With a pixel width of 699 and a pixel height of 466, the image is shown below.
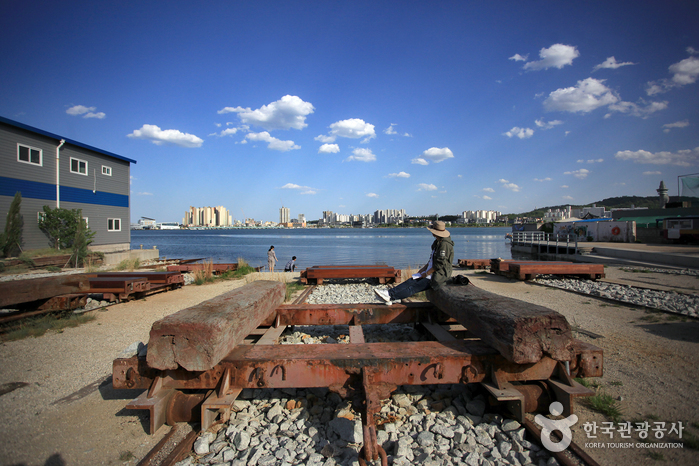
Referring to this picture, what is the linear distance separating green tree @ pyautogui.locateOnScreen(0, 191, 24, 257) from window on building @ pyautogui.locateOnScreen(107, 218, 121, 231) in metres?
6.81

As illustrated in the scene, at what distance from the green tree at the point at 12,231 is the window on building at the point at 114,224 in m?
6.81

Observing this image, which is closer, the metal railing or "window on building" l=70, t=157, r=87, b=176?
"window on building" l=70, t=157, r=87, b=176

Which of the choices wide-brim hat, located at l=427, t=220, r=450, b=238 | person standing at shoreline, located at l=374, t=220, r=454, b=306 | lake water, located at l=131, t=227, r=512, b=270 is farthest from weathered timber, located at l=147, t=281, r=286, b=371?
lake water, located at l=131, t=227, r=512, b=270

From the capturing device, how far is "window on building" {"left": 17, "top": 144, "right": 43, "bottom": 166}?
19.2m

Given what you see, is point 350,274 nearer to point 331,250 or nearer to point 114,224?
point 114,224

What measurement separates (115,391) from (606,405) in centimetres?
530

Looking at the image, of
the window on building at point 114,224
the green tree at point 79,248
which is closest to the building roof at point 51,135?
the window on building at point 114,224

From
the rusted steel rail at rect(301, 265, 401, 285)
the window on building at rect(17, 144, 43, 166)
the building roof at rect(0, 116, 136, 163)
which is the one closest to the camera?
A: the rusted steel rail at rect(301, 265, 401, 285)

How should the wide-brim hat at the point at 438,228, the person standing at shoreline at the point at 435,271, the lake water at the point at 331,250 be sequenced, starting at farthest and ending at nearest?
the lake water at the point at 331,250 → the wide-brim hat at the point at 438,228 → the person standing at shoreline at the point at 435,271

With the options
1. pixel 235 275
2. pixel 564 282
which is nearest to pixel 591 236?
pixel 564 282

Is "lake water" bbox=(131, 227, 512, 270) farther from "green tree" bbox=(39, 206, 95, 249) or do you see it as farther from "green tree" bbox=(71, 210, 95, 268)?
"green tree" bbox=(71, 210, 95, 268)

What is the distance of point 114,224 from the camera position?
2562 cm

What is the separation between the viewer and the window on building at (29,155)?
19.2 meters

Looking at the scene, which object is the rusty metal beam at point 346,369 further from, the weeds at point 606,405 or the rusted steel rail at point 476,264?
the rusted steel rail at point 476,264
